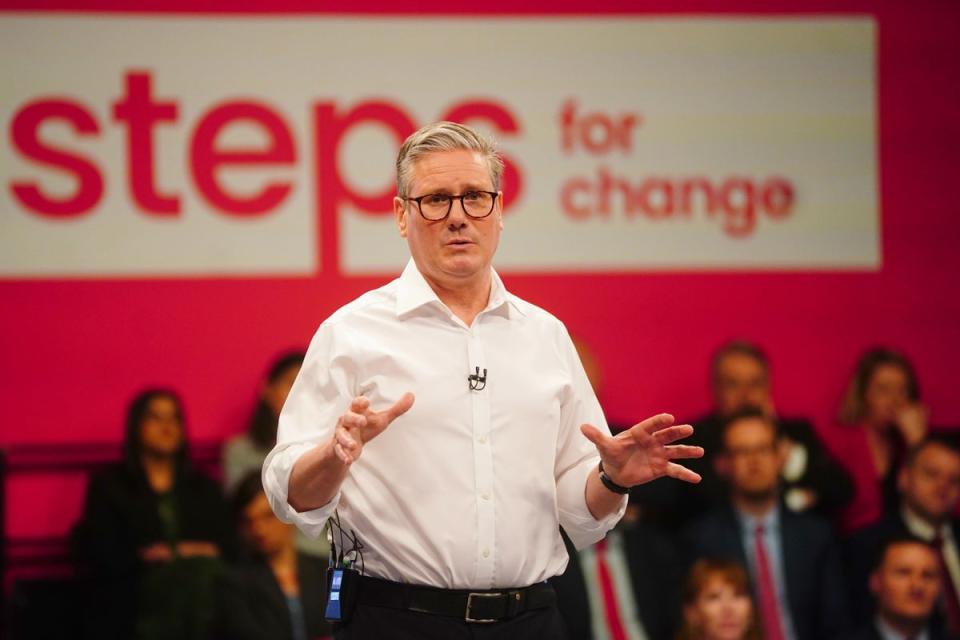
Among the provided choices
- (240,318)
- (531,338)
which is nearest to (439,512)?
(531,338)

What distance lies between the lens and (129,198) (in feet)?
21.0

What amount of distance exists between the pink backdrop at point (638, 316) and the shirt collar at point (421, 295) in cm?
362

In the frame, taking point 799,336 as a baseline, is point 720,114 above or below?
above

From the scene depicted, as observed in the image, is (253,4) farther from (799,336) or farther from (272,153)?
(799,336)

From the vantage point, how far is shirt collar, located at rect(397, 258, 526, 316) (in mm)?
2875

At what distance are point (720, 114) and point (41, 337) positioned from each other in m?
3.22

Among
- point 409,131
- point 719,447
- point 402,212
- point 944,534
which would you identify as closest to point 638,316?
point 719,447

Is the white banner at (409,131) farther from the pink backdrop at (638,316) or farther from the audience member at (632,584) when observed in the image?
the audience member at (632,584)

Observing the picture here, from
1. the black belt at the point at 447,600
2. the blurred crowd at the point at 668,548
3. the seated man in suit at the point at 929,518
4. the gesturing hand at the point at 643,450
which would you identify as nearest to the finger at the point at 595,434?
the gesturing hand at the point at 643,450

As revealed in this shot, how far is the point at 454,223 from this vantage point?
281 cm

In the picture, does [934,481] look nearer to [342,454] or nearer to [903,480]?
[903,480]

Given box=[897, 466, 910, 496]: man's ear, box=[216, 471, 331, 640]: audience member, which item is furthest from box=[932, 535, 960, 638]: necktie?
box=[216, 471, 331, 640]: audience member

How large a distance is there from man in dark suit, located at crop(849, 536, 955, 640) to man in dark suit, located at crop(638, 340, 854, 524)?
650 millimetres

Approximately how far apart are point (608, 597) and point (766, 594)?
0.59 m
